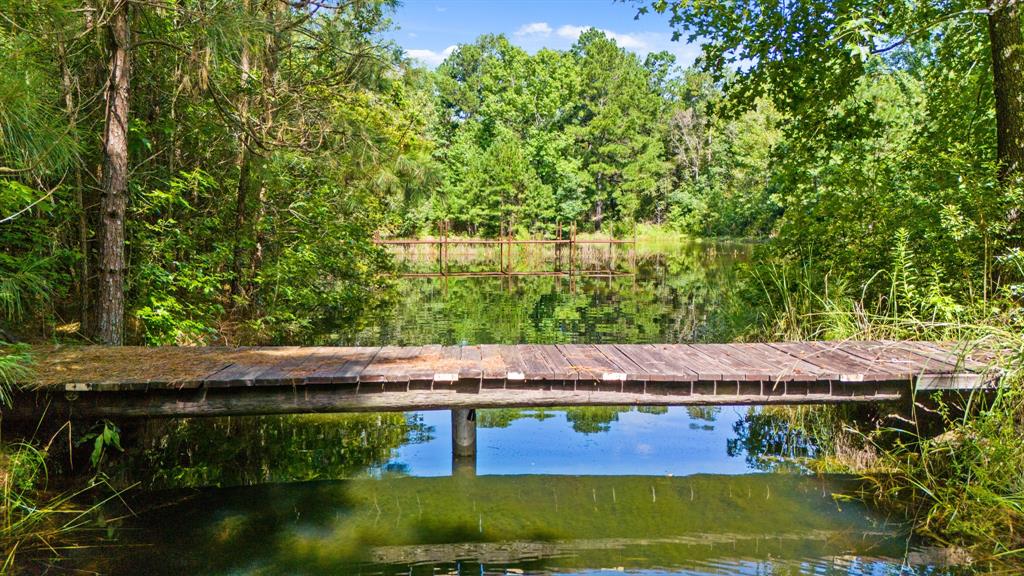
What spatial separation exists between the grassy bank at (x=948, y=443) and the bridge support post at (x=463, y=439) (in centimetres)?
256

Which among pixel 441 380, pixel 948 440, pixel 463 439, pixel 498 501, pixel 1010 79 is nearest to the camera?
pixel 948 440

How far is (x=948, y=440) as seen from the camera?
13.1 feet

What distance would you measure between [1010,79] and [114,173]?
285 inches

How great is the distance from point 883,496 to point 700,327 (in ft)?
19.2

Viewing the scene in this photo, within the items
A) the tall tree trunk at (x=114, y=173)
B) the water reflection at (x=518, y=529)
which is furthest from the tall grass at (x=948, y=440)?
the tall tree trunk at (x=114, y=173)

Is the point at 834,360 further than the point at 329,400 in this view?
Yes

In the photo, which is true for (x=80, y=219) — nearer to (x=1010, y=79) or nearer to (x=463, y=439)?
(x=463, y=439)

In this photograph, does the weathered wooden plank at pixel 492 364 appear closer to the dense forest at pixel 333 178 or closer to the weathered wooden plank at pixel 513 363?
the weathered wooden plank at pixel 513 363

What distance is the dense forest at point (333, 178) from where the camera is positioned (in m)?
4.25

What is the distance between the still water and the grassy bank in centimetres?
24

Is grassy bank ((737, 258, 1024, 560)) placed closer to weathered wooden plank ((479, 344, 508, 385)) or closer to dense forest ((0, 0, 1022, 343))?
dense forest ((0, 0, 1022, 343))

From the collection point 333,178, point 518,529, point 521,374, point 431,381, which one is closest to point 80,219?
point 431,381

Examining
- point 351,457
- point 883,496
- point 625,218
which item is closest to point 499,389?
point 351,457

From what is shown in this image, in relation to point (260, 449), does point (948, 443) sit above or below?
above
